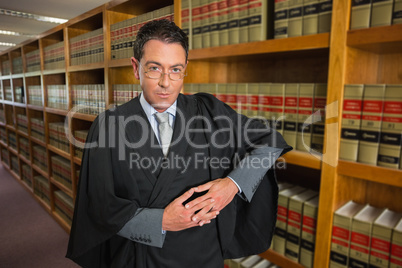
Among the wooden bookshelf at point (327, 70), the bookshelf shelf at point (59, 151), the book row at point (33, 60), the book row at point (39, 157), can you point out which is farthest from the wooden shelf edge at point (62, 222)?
the book row at point (33, 60)

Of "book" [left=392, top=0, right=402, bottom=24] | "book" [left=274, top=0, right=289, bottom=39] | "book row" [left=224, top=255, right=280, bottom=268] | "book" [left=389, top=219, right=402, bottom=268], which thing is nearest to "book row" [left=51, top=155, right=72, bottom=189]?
"book row" [left=224, top=255, right=280, bottom=268]

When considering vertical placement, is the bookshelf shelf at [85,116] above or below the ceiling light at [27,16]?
below

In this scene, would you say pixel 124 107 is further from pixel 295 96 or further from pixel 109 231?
pixel 295 96

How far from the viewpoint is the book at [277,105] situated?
1.30 m

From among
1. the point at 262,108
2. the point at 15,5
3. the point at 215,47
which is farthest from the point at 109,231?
the point at 15,5

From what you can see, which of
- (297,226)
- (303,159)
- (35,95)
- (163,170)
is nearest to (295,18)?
(303,159)

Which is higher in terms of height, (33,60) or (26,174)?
(33,60)

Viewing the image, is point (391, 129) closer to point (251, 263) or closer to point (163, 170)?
point (163, 170)

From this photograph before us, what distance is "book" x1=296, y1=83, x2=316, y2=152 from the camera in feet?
3.99

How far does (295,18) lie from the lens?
1.18m

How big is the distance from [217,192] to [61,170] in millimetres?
2644

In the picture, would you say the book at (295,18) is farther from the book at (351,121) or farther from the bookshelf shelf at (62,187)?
the bookshelf shelf at (62,187)

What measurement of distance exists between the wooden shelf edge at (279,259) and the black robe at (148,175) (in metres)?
0.45

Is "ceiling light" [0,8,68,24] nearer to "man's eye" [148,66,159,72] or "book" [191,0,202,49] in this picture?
"book" [191,0,202,49]
